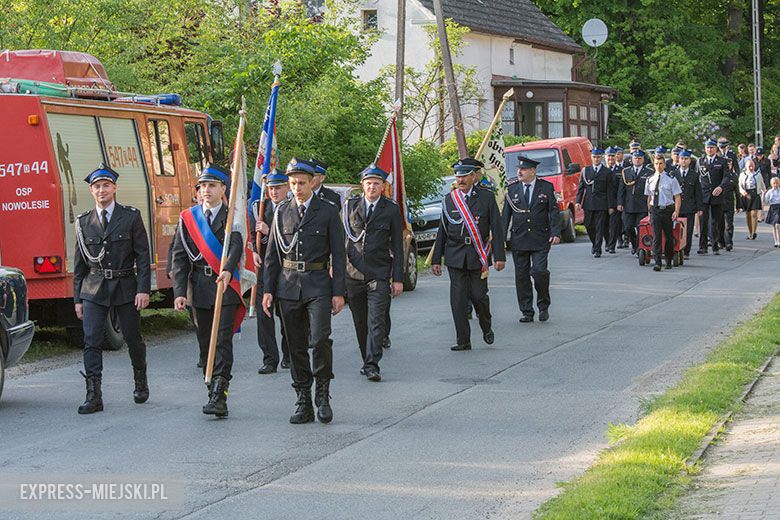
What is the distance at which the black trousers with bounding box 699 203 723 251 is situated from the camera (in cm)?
2572

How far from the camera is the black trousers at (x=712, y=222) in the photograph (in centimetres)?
2572

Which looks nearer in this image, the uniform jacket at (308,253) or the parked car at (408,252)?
the uniform jacket at (308,253)

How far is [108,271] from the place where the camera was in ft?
34.9

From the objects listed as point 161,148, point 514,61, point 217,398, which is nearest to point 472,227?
point 161,148

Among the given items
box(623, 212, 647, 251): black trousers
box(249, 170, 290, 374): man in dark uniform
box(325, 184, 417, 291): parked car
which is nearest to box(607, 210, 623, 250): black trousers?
box(623, 212, 647, 251): black trousers

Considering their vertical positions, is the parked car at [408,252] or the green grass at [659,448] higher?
the parked car at [408,252]

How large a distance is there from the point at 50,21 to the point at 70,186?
6.64 m

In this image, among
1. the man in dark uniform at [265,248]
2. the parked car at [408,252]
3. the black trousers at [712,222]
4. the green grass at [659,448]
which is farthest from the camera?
the black trousers at [712,222]

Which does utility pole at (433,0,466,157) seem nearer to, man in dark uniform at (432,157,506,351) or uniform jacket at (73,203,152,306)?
man in dark uniform at (432,157,506,351)

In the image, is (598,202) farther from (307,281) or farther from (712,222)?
(307,281)

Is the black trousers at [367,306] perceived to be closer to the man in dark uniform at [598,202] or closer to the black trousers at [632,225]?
the black trousers at [632,225]

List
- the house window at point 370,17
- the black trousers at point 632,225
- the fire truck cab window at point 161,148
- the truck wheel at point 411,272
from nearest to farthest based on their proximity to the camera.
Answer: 1. the fire truck cab window at point 161,148
2. the truck wheel at point 411,272
3. the black trousers at point 632,225
4. the house window at point 370,17

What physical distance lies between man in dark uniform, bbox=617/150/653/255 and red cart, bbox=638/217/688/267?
1.15 metres

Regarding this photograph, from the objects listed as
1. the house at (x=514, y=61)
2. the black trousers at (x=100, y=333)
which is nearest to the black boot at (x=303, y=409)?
the black trousers at (x=100, y=333)
